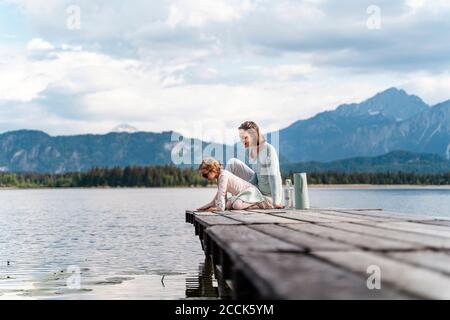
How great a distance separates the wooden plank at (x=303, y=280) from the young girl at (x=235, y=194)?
30.1 feet

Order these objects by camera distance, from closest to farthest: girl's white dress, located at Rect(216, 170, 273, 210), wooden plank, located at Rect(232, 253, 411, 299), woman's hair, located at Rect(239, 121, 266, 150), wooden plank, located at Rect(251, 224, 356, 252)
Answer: wooden plank, located at Rect(232, 253, 411, 299)
wooden plank, located at Rect(251, 224, 356, 252)
woman's hair, located at Rect(239, 121, 266, 150)
girl's white dress, located at Rect(216, 170, 273, 210)

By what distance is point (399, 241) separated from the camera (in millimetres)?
6789

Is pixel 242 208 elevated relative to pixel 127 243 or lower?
elevated

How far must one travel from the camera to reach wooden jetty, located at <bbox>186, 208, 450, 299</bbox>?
410 centimetres

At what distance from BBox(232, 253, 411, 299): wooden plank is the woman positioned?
8.92 metres

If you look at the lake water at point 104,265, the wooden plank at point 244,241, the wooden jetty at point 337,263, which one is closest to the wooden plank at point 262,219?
the wooden plank at point 244,241

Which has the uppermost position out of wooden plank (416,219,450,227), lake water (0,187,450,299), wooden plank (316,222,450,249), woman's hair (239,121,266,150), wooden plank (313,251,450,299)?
woman's hair (239,121,266,150)

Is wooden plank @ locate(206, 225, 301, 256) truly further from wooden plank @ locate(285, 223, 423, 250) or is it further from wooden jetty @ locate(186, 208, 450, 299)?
wooden plank @ locate(285, 223, 423, 250)

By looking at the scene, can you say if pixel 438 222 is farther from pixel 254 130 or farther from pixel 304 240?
pixel 254 130

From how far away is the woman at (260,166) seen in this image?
14.3 metres

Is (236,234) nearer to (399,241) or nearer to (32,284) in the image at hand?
(399,241)

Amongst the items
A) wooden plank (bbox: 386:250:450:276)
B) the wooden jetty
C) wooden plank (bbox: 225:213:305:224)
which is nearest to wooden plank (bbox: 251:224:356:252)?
the wooden jetty
